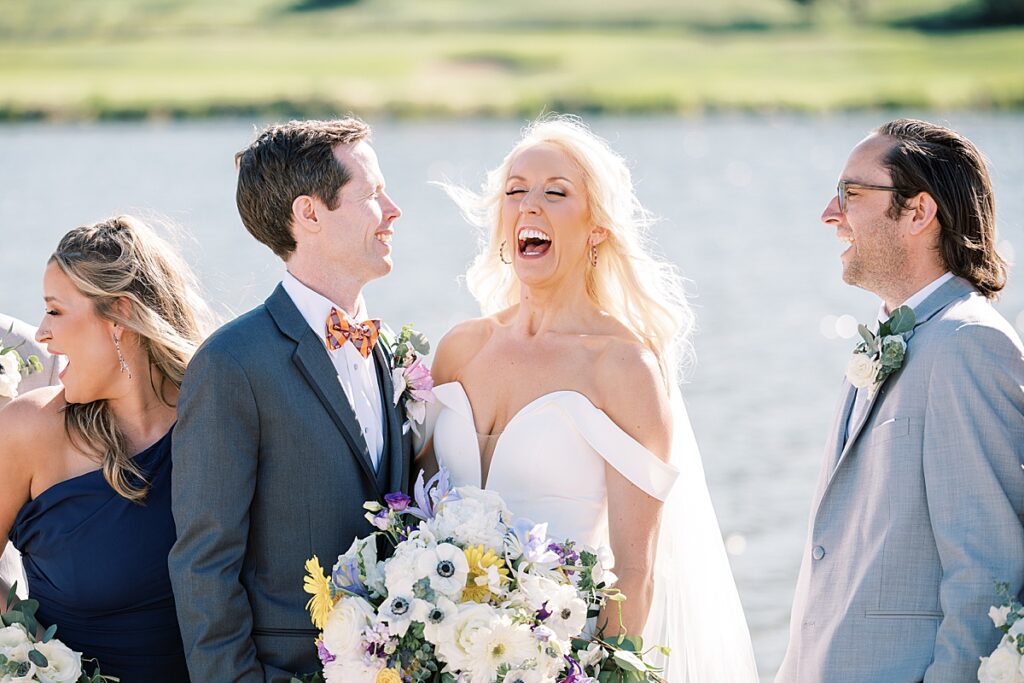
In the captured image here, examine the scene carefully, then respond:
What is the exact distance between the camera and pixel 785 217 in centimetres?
3384

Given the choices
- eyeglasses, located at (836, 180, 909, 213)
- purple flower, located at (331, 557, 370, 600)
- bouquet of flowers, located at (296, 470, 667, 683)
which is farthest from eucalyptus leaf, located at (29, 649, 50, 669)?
eyeglasses, located at (836, 180, 909, 213)

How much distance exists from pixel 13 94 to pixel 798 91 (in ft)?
103

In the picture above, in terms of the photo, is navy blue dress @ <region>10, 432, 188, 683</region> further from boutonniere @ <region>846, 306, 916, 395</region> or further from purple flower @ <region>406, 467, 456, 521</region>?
boutonniere @ <region>846, 306, 916, 395</region>

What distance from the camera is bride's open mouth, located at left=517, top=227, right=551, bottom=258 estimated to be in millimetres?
4805

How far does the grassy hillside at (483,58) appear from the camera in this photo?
171ft

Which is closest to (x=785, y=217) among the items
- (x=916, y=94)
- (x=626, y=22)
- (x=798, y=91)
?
(x=916, y=94)

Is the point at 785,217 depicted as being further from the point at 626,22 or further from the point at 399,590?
the point at 626,22

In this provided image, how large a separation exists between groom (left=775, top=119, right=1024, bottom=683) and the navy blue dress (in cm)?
210

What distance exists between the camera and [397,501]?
162 inches

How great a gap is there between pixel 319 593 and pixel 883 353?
191 cm

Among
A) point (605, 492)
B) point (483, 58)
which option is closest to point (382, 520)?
point (605, 492)

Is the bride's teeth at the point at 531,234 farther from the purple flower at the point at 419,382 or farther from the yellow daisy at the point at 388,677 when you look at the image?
the yellow daisy at the point at 388,677

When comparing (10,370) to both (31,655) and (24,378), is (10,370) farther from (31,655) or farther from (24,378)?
(31,655)

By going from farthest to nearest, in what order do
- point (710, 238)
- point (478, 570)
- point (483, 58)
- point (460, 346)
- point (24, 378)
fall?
point (483, 58)
point (710, 238)
point (460, 346)
point (24, 378)
point (478, 570)
